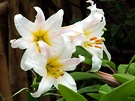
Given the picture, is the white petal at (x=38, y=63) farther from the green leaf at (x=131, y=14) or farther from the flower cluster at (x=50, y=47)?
the green leaf at (x=131, y=14)

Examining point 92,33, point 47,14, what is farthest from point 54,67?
point 47,14

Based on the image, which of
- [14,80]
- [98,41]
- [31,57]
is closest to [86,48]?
[98,41]

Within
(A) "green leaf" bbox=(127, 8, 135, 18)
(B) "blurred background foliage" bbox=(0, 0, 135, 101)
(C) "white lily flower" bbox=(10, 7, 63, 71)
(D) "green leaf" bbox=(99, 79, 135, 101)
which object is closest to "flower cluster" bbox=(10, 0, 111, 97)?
(C) "white lily flower" bbox=(10, 7, 63, 71)

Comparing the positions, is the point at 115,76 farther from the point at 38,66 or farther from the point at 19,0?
the point at 19,0

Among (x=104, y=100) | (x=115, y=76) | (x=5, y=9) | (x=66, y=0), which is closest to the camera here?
(x=104, y=100)

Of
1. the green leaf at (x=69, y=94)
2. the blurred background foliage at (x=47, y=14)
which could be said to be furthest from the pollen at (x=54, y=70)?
the blurred background foliage at (x=47, y=14)

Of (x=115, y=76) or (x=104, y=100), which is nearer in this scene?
(x=104, y=100)
